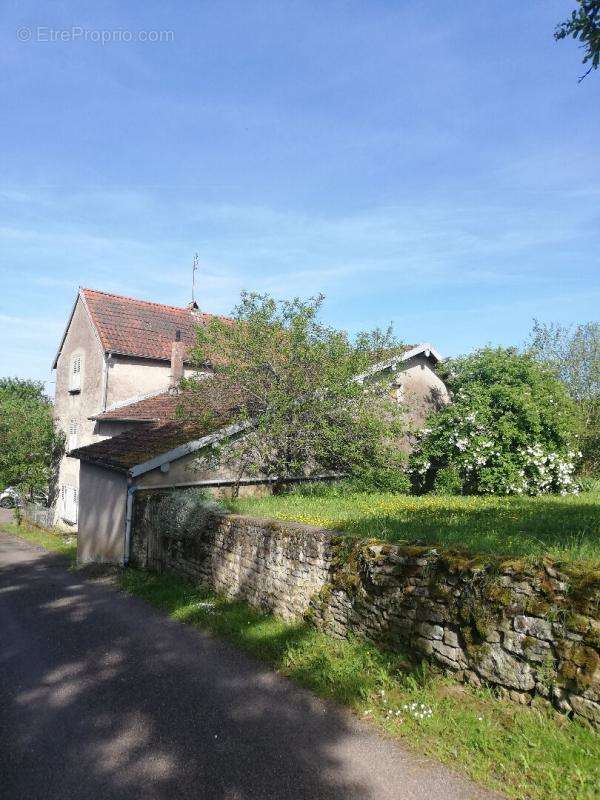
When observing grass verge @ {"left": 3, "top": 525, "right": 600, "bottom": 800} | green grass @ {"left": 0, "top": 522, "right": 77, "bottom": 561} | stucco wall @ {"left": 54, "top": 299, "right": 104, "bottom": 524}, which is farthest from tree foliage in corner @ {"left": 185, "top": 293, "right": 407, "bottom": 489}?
stucco wall @ {"left": 54, "top": 299, "right": 104, "bottom": 524}

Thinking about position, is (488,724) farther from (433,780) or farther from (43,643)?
(43,643)

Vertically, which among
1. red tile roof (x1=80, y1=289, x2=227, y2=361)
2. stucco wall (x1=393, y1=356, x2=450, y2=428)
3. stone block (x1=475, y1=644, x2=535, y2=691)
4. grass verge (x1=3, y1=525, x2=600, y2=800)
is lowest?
grass verge (x1=3, y1=525, x2=600, y2=800)

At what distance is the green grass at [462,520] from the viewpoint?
669 centimetres

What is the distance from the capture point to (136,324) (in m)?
23.5

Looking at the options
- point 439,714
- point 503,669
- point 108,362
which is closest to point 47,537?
point 108,362

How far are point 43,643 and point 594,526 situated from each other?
832 cm

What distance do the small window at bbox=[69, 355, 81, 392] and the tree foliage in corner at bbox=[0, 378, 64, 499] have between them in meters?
2.72

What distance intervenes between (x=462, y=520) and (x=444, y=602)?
4.02 m

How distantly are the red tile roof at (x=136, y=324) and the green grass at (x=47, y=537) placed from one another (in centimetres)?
720

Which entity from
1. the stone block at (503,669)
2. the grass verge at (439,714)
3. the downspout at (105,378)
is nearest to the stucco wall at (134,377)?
the downspout at (105,378)

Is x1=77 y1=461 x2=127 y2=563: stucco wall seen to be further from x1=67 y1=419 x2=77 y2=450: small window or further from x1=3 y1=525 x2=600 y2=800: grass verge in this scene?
x1=67 y1=419 x2=77 y2=450: small window

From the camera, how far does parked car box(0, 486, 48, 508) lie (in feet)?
92.7

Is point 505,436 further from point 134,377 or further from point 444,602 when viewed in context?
point 134,377

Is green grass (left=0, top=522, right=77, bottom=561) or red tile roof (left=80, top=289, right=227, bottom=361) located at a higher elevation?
red tile roof (left=80, top=289, right=227, bottom=361)
